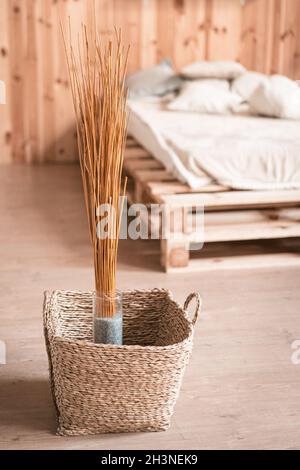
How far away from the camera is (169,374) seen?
192 cm

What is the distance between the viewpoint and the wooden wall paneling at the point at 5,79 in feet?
17.1

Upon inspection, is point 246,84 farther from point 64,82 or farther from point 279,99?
point 64,82

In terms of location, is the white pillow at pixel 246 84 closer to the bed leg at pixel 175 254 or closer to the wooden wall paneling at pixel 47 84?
the wooden wall paneling at pixel 47 84

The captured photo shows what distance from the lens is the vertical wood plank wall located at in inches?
207

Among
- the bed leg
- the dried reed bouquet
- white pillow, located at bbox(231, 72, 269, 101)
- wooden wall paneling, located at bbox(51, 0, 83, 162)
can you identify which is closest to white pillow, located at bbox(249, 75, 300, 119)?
white pillow, located at bbox(231, 72, 269, 101)

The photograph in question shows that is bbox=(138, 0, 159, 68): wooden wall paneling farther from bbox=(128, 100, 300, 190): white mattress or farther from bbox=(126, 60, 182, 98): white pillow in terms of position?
bbox=(128, 100, 300, 190): white mattress

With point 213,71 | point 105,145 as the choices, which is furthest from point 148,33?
point 105,145

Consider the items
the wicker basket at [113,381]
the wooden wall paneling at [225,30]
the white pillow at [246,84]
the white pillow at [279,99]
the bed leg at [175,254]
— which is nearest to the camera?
the wicker basket at [113,381]

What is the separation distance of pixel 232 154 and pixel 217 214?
12.9 inches

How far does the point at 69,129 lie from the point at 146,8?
39.5 inches

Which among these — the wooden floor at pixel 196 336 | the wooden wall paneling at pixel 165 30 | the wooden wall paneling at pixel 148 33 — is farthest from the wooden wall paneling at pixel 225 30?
the wooden floor at pixel 196 336

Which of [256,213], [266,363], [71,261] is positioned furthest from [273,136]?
[266,363]

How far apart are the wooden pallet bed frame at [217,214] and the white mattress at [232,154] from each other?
43mm

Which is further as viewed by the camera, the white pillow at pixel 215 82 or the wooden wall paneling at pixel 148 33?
the wooden wall paneling at pixel 148 33
